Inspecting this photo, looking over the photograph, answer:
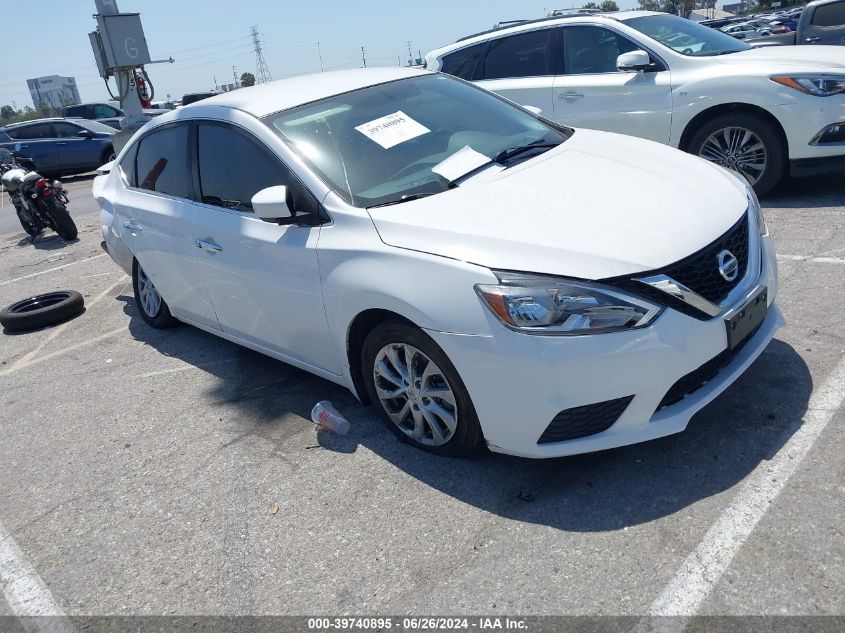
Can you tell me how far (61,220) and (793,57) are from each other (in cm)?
878

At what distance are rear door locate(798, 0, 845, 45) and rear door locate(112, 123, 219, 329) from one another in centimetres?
991

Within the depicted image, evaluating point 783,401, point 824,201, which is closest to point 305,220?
point 783,401

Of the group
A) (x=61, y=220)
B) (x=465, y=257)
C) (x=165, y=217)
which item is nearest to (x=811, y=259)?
(x=465, y=257)

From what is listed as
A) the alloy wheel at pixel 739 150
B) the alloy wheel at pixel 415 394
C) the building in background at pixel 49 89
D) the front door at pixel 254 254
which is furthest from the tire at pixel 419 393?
the building in background at pixel 49 89

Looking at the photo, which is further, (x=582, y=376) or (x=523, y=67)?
(x=523, y=67)

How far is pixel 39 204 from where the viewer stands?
31.5 feet

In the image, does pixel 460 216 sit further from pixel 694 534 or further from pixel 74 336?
pixel 74 336

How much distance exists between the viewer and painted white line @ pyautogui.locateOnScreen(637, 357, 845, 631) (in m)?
2.33

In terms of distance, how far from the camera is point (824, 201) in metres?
6.25

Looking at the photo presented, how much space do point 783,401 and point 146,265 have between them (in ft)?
13.4

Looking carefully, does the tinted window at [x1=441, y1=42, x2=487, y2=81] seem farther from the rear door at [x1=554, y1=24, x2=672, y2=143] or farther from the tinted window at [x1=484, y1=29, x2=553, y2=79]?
the rear door at [x1=554, y1=24, x2=672, y2=143]

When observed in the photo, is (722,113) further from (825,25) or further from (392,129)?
(825,25)

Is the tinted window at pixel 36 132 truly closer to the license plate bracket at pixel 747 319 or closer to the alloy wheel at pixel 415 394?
the alloy wheel at pixel 415 394

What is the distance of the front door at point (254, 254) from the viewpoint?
354 centimetres
